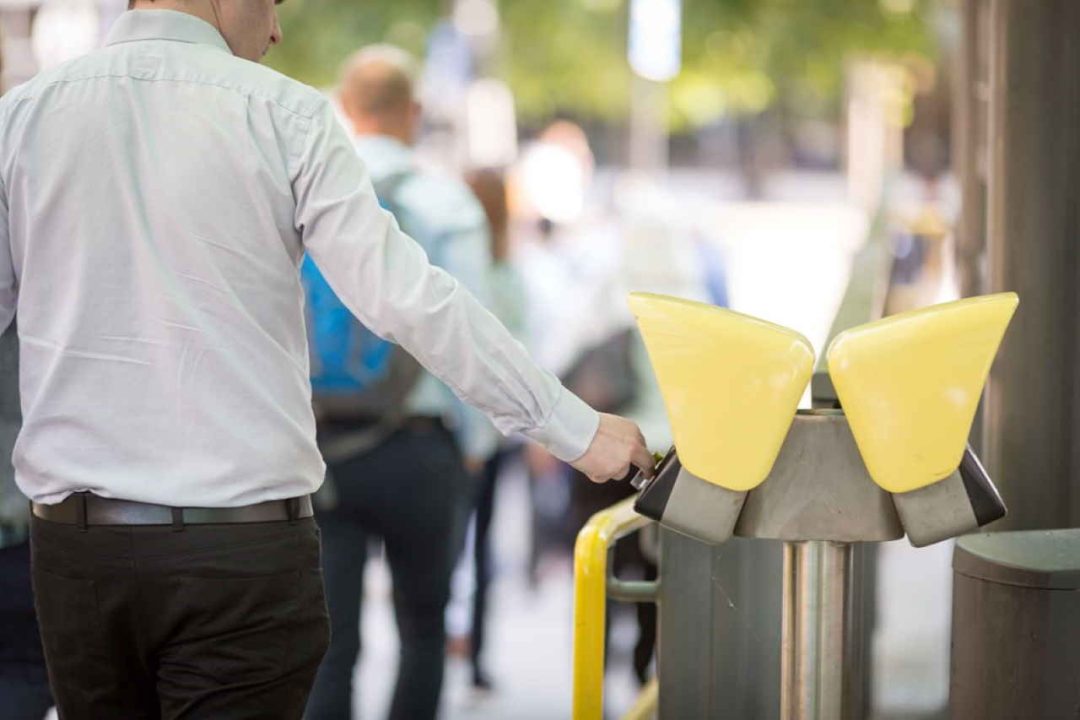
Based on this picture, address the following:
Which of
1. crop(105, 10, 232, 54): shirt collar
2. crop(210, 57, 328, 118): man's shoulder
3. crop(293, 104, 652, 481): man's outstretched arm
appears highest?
crop(105, 10, 232, 54): shirt collar

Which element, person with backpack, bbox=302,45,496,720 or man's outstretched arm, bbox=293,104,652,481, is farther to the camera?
person with backpack, bbox=302,45,496,720

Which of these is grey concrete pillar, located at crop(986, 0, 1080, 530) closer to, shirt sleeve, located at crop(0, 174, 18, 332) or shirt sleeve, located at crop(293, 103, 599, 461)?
shirt sleeve, located at crop(293, 103, 599, 461)


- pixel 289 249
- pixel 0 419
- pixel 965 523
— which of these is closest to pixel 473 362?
pixel 289 249

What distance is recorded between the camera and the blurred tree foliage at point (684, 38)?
63.5 feet

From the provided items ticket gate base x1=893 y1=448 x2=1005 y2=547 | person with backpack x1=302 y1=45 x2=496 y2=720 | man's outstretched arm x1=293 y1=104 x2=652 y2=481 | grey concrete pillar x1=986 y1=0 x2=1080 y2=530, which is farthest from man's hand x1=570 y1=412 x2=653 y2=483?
person with backpack x1=302 y1=45 x2=496 y2=720

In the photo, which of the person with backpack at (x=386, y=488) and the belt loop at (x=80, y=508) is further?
the person with backpack at (x=386, y=488)

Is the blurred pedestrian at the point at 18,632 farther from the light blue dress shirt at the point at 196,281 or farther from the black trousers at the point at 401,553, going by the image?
the black trousers at the point at 401,553

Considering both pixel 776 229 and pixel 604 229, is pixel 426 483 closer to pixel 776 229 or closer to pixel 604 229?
pixel 776 229

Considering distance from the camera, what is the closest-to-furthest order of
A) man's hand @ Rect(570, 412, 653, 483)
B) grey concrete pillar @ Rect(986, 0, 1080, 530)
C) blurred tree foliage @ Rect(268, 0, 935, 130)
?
man's hand @ Rect(570, 412, 653, 483)
grey concrete pillar @ Rect(986, 0, 1080, 530)
blurred tree foliage @ Rect(268, 0, 935, 130)

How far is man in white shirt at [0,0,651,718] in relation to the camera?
2.68 metres

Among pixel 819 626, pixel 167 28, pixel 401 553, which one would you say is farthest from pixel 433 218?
pixel 819 626

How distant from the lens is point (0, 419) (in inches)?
132

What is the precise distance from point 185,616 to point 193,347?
1.34 feet

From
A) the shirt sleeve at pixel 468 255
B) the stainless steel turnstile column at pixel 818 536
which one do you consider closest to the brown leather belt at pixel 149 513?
the stainless steel turnstile column at pixel 818 536
